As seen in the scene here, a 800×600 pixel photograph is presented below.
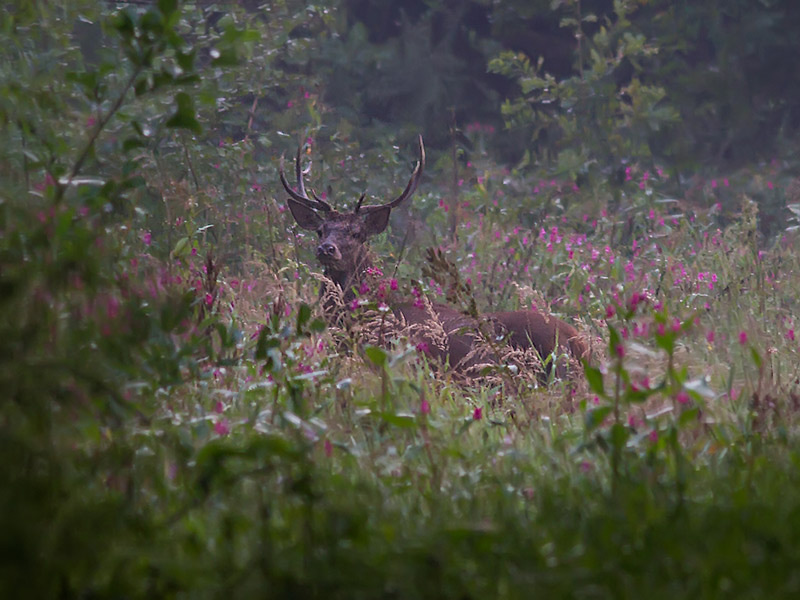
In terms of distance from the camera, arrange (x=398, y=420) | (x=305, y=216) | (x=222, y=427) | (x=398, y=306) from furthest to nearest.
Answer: (x=305, y=216)
(x=398, y=306)
(x=222, y=427)
(x=398, y=420)

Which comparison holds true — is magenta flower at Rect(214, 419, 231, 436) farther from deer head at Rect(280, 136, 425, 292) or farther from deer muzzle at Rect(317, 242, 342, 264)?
deer head at Rect(280, 136, 425, 292)

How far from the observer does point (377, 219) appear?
7203 millimetres

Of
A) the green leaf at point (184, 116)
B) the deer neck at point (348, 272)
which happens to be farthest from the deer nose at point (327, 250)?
the green leaf at point (184, 116)

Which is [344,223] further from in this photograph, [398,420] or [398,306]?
[398,420]

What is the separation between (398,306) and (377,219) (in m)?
1.71

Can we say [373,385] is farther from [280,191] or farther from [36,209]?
[280,191]

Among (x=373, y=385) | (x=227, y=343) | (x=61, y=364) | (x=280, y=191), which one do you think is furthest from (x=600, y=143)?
(x=61, y=364)

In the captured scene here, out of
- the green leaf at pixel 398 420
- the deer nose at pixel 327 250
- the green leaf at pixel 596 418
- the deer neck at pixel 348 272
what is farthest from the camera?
the deer neck at pixel 348 272

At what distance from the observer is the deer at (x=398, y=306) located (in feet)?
19.0

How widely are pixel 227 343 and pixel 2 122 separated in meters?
0.87

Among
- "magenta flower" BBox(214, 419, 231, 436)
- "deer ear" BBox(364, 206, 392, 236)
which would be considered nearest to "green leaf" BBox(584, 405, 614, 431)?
"magenta flower" BBox(214, 419, 231, 436)

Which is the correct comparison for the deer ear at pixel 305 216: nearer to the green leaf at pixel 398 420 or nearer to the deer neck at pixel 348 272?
the deer neck at pixel 348 272

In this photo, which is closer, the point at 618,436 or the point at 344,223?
the point at 618,436

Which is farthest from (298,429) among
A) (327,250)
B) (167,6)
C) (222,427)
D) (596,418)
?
(327,250)
